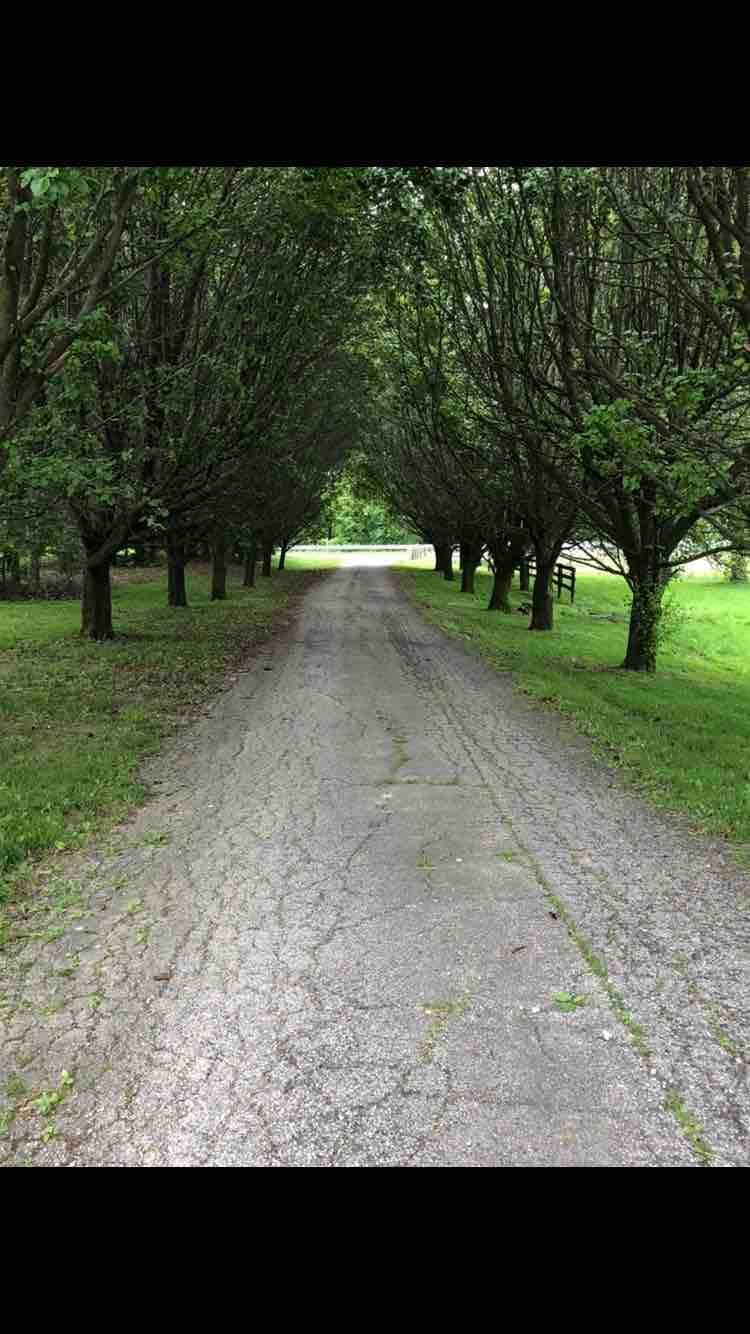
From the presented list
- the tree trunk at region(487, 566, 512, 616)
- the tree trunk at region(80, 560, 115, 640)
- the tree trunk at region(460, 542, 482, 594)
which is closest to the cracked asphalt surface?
the tree trunk at region(80, 560, 115, 640)

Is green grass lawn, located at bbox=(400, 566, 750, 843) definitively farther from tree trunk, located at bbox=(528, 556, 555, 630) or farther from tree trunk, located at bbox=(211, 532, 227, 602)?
tree trunk, located at bbox=(211, 532, 227, 602)

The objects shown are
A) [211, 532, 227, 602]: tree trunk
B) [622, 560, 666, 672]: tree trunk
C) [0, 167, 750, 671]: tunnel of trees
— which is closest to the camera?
[0, 167, 750, 671]: tunnel of trees

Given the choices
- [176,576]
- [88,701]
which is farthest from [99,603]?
[176,576]

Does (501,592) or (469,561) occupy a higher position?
(469,561)

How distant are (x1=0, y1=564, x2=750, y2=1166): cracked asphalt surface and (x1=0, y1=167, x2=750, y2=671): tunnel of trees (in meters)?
4.22

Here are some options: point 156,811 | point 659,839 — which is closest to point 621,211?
point 659,839

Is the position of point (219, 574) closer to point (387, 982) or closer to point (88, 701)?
point (88, 701)

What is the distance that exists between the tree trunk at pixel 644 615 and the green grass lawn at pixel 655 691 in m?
0.36

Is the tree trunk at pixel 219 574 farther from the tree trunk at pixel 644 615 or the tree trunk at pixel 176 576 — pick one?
the tree trunk at pixel 644 615

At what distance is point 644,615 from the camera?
49.7 feet

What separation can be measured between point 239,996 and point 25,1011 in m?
0.95

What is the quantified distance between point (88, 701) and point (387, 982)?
794 centimetres

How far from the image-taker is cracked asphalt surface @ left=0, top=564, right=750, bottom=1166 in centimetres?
297

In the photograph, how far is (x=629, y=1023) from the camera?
369cm
